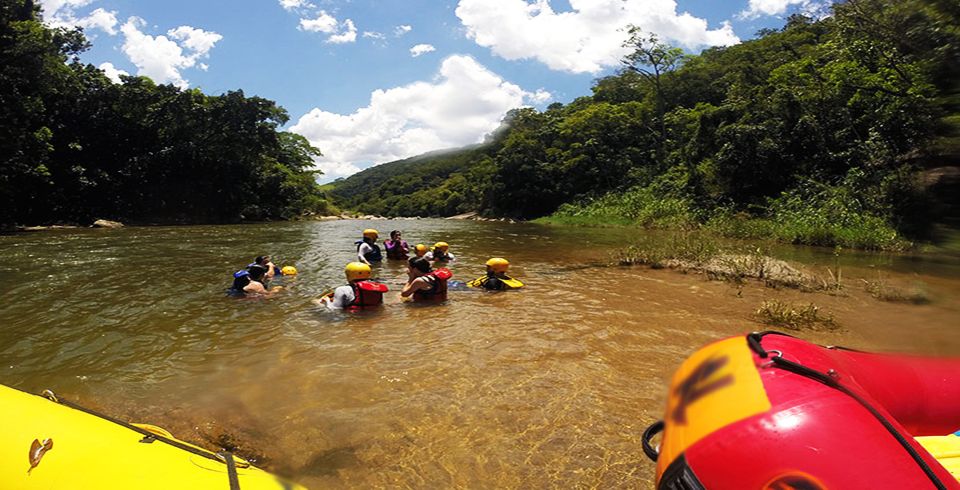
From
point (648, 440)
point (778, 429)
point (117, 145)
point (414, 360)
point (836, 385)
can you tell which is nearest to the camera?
point (778, 429)

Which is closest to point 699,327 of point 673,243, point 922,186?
point 922,186

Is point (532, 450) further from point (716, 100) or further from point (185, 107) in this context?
point (716, 100)

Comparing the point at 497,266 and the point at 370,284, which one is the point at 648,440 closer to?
the point at 370,284

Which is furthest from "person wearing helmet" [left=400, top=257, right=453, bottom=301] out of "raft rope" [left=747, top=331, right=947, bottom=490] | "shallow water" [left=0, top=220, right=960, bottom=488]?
"raft rope" [left=747, top=331, right=947, bottom=490]

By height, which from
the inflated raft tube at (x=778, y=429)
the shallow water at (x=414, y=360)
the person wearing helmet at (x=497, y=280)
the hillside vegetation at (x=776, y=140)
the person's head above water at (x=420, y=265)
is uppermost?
the hillside vegetation at (x=776, y=140)

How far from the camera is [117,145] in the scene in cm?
3412

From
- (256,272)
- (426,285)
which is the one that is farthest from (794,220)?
(256,272)

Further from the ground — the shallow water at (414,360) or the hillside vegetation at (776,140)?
the hillside vegetation at (776,140)

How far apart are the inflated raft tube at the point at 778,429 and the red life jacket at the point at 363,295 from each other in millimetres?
5739

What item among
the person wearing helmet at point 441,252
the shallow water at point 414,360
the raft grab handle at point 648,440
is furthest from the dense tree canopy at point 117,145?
the raft grab handle at point 648,440

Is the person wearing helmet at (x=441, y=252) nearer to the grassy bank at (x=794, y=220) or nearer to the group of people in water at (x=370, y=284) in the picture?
the group of people in water at (x=370, y=284)

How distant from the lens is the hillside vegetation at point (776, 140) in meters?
3.30

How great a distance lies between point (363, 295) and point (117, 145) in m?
37.3

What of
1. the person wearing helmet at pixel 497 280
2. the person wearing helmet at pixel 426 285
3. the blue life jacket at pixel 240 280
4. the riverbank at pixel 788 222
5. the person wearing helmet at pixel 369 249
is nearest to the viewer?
the person wearing helmet at pixel 426 285
